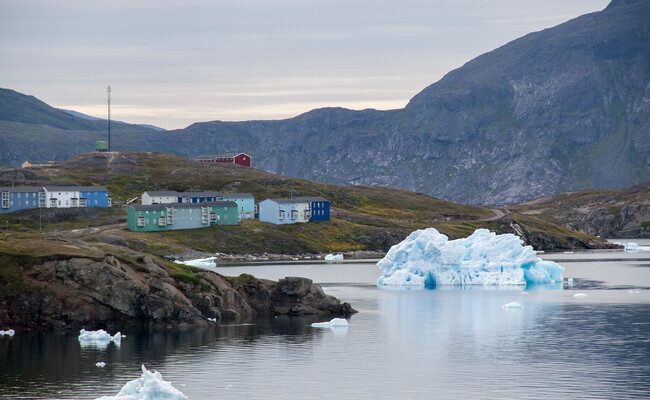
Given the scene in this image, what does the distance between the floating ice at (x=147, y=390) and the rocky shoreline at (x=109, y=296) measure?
106 ft

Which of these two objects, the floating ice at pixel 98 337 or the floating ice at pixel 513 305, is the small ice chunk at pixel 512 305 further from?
the floating ice at pixel 98 337

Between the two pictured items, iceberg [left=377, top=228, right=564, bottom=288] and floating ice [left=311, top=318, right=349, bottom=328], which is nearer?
floating ice [left=311, top=318, right=349, bottom=328]

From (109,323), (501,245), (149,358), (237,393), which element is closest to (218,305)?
(109,323)

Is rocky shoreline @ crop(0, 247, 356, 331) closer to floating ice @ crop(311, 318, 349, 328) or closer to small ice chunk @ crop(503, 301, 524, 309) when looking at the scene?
floating ice @ crop(311, 318, 349, 328)

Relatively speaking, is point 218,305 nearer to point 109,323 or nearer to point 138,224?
point 109,323

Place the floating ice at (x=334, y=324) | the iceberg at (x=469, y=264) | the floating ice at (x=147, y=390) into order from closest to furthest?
the floating ice at (x=147, y=390)
the floating ice at (x=334, y=324)
the iceberg at (x=469, y=264)

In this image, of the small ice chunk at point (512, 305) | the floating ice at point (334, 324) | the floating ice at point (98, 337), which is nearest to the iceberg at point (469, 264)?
the small ice chunk at point (512, 305)

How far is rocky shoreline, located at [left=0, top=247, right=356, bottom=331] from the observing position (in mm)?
93625

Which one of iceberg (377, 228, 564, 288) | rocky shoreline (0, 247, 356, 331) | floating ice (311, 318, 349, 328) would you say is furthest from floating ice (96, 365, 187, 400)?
iceberg (377, 228, 564, 288)

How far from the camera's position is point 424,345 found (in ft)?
295

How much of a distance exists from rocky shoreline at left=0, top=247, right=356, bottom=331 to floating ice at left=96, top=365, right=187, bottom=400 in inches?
1270

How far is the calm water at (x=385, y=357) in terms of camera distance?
69.4m

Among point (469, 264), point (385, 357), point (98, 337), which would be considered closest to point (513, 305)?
point (469, 264)

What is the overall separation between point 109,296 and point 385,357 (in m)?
26.4
